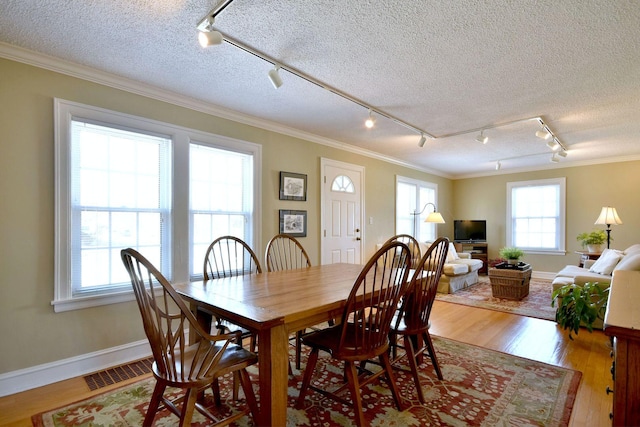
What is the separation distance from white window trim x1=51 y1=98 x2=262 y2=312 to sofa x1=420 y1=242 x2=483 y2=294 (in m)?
3.22

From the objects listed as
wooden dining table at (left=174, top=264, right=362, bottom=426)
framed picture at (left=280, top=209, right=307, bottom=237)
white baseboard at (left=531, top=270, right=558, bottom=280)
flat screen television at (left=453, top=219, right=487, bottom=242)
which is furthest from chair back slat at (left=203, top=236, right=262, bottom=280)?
white baseboard at (left=531, top=270, right=558, bottom=280)

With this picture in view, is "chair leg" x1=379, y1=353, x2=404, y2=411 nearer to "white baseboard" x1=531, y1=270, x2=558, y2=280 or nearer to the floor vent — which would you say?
the floor vent

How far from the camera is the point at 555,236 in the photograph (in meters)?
6.33

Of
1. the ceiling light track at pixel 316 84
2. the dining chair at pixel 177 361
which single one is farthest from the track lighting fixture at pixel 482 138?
the dining chair at pixel 177 361

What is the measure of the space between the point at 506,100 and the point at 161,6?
3.01 m

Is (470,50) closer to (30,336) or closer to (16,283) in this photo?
(16,283)

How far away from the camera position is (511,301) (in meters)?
4.55

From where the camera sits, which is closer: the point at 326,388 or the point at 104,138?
the point at 326,388

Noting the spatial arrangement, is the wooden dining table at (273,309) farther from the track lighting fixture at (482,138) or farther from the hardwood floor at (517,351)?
the track lighting fixture at (482,138)

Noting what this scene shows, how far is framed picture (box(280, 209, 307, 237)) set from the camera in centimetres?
396

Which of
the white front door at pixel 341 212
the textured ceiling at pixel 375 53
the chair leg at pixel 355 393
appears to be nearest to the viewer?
the chair leg at pixel 355 393

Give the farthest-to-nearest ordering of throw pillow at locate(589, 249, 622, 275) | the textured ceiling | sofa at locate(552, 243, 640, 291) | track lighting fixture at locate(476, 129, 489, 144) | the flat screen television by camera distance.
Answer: the flat screen television → track lighting fixture at locate(476, 129, 489, 144) → throw pillow at locate(589, 249, 622, 275) → sofa at locate(552, 243, 640, 291) → the textured ceiling

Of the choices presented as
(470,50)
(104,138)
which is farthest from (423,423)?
(104,138)

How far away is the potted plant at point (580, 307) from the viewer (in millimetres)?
2854
